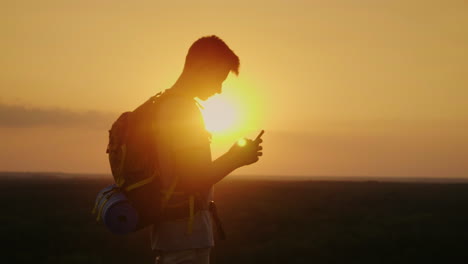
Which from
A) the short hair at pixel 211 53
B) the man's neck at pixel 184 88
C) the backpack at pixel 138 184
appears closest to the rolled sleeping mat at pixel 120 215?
the backpack at pixel 138 184

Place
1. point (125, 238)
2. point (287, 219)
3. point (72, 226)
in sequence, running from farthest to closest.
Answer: point (287, 219) < point (72, 226) < point (125, 238)

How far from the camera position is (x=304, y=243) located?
17203mm

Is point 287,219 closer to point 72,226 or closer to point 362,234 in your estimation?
point 362,234

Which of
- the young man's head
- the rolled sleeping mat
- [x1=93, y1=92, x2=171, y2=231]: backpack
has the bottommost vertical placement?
the rolled sleeping mat

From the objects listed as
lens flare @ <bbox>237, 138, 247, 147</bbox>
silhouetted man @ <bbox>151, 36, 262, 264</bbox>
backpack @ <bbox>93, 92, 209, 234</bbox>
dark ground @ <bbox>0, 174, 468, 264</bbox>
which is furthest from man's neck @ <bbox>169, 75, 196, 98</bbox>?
dark ground @ <bbox>0, 174, 468, 264</bbox>

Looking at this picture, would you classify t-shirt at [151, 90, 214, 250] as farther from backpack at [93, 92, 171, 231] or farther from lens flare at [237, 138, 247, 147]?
lens flare at [237, 138, 247, 147]

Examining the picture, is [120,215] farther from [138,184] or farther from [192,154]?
[192,154]

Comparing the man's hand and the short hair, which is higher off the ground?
the short hair

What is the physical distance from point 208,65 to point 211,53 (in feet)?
0.20

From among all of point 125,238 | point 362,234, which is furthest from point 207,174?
point 362,234

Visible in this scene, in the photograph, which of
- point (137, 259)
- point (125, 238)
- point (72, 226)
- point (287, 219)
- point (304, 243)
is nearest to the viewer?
point (137, 259)

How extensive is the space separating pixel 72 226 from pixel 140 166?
2050cm

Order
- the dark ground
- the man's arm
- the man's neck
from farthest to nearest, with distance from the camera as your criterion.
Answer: the dark ground
the man's neck
the man's arm

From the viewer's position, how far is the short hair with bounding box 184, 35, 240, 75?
3.41 m
